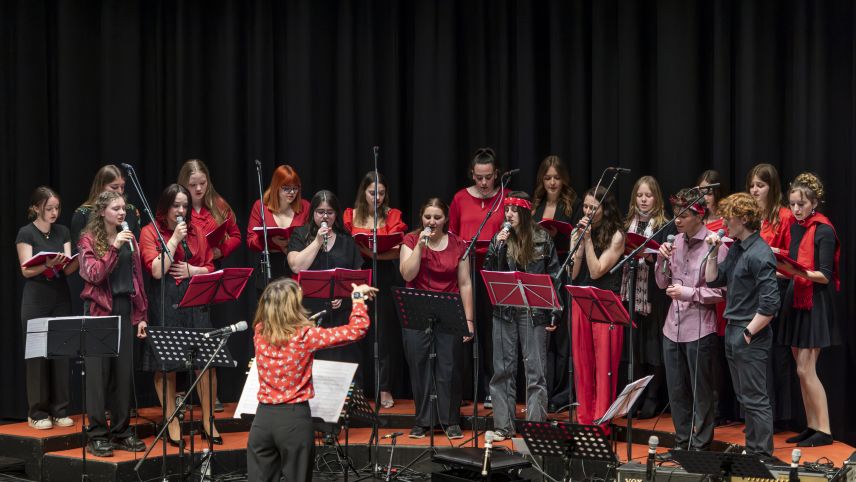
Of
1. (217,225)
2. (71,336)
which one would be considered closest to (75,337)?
(71,336)

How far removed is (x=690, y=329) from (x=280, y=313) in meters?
2.73

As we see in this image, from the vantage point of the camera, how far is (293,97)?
9117 mm

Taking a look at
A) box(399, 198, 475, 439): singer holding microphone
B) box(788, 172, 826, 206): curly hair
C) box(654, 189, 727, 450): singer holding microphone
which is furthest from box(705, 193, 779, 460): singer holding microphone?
box(399, 198, 475, 439): singer holding microphone

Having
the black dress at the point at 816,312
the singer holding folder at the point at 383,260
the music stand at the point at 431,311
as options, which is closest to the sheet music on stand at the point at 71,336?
the music stand at the point at 431,311

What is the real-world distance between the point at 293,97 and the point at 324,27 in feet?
2.41

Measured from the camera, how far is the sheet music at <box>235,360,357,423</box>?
571cm

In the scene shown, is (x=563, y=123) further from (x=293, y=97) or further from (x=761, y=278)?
(x=761, y=278)

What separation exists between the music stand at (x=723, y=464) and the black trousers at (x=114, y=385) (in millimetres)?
3745

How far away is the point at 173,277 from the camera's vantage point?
23.6 ft

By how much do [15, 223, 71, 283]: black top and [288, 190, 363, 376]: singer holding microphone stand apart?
170 centimetres

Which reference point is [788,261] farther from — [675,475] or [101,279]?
[101,279]

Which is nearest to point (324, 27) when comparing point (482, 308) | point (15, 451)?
point (482, 308)

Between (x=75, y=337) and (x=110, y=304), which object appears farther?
(x=110, y=304)

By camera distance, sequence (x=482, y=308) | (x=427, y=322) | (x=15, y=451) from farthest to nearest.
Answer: (x=482, y=308), (x=15, y=451), (x=427, y=322)
